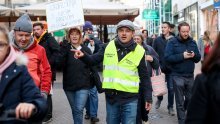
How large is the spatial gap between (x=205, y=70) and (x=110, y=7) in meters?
12.6

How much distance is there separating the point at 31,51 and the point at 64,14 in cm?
227

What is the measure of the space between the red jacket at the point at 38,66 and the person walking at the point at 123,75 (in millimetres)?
692

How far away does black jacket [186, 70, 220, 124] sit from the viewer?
7.89 ft

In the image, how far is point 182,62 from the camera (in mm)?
7184

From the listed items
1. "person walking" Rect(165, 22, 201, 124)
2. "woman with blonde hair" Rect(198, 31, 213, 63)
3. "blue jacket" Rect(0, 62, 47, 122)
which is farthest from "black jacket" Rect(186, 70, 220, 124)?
"woman with blonde hair" Rect(198, 31, 213, 63)

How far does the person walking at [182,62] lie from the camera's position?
7.18 metres

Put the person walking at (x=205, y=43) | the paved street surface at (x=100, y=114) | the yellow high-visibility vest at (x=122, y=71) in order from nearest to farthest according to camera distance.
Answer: the yellow high-visibility vest at (x=122, y=71) → the paved street surface at (x=100, y=114) → the person walking at (x=205, y=43)

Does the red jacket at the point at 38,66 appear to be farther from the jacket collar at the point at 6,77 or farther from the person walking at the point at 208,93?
the person walking at the point at 208,93

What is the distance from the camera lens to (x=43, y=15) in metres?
14.6

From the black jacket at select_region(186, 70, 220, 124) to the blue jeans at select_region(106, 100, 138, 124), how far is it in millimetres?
2731

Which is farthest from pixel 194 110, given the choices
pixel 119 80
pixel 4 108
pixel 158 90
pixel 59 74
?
pixel 59 74

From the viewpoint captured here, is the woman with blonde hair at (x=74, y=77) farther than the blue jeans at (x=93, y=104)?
No

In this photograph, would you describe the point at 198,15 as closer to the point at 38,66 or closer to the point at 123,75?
the point at 123,75

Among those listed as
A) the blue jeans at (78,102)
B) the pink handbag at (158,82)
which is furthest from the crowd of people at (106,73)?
the pink handbag at (158,82)
